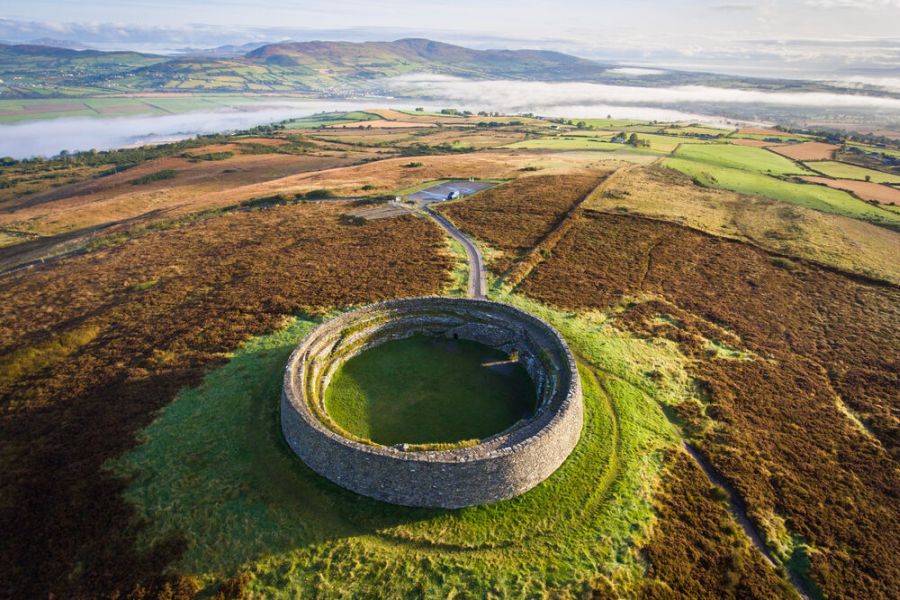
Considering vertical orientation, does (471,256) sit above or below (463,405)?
above

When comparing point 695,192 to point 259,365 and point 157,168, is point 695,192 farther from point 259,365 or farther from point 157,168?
point 157,168

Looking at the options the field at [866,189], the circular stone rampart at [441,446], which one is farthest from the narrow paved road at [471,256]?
the field at [866,189]

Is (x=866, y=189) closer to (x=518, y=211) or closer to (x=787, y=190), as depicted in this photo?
(x=787, y=190)

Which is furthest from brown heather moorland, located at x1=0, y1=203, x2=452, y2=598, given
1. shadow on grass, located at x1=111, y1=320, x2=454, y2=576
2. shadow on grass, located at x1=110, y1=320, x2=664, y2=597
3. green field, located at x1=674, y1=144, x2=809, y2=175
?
green field, located at x1=674, y1=144, x2=809, y2=175

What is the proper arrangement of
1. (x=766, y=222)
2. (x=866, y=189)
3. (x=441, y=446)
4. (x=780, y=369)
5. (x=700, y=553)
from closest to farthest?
(x=700, y=553) < (x=441, y=446) < (x=780, y=369) < (x=766, y=222) < (x=866, y=189)

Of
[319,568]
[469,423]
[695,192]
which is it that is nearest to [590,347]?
[469,423]

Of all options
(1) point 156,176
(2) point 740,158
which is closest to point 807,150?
(2) point 740,158

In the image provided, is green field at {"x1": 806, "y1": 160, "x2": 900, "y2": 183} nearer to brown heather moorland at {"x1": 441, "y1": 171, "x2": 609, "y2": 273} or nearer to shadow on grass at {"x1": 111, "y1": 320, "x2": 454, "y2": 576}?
brown heather moorland at {"x1": 441, "y1": 171, "x2": 609, "y2": 273}

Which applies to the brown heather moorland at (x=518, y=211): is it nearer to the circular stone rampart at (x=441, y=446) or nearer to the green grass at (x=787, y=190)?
the circular stone rampart at (x=441, y=446)
